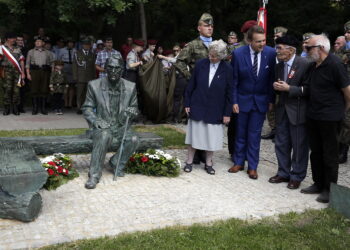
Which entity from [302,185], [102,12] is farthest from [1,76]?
[302,185]

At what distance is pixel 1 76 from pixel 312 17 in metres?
11.3

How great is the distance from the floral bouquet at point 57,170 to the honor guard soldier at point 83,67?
5.94 meters

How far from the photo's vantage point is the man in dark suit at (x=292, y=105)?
19.4ft

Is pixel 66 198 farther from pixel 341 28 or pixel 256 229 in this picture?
pixel 341 28

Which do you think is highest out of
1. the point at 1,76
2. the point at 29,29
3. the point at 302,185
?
the point at 29,29

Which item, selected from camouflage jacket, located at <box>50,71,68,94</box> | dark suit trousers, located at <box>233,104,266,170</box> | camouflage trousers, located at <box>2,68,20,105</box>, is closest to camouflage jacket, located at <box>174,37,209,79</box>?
dark suit trousers, located at <box>233,104,266,170</box>

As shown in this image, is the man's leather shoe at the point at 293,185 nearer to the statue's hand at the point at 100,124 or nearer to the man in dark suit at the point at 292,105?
the man in dark suit at the point at 292,105

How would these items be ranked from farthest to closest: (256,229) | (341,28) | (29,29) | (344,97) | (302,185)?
(341,28) → (29,29) → (302,185) → (344,97) → (256,229)

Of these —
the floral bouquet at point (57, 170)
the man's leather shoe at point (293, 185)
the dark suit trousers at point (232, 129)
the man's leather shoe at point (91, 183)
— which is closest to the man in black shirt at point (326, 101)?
the man's leather shoe at point (293, 185)

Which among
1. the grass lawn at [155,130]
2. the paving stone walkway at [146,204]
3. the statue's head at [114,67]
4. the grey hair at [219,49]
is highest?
the grey hair at [219,49]

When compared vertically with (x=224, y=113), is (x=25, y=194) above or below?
below

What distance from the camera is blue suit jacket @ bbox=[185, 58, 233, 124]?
6.45 metres

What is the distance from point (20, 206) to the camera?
15.1 feet

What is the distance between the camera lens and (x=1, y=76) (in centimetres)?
1143
